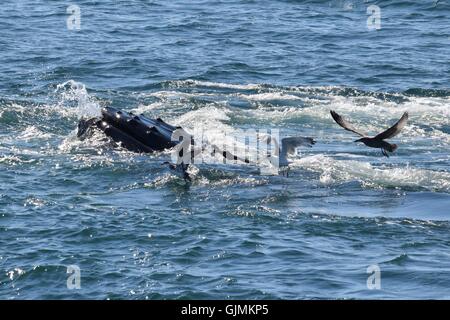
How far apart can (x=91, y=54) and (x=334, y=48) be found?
23.2ft

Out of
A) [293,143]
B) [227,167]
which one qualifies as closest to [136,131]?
[227,167]

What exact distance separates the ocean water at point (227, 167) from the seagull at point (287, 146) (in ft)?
1.21

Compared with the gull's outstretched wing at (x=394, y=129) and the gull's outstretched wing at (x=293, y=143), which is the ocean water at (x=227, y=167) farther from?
the gull's outstretched wing at (x=394, y=129)

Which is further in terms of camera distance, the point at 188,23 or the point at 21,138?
the point at 188,23

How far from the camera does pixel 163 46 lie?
34.8 meters

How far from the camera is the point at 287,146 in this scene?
20.2m

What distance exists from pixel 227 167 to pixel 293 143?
1611 mm

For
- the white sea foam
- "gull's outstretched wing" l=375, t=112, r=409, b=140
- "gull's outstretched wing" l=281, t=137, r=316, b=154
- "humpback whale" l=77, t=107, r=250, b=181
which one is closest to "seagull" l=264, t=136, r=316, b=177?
"gull's outstretched wing" l=281, t=137, r=316, b=154

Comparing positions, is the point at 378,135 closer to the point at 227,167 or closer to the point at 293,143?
Result: the point at 293,143

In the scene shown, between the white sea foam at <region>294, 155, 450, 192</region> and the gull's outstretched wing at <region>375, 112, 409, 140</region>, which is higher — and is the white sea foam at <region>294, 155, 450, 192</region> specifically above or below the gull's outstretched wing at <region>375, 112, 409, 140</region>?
below

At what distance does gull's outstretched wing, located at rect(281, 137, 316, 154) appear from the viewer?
65.4 ft

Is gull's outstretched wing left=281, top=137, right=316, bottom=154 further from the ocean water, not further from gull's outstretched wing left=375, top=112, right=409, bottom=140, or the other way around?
gull's outstretched wing left=375, top=112, right=409, bottom=140
